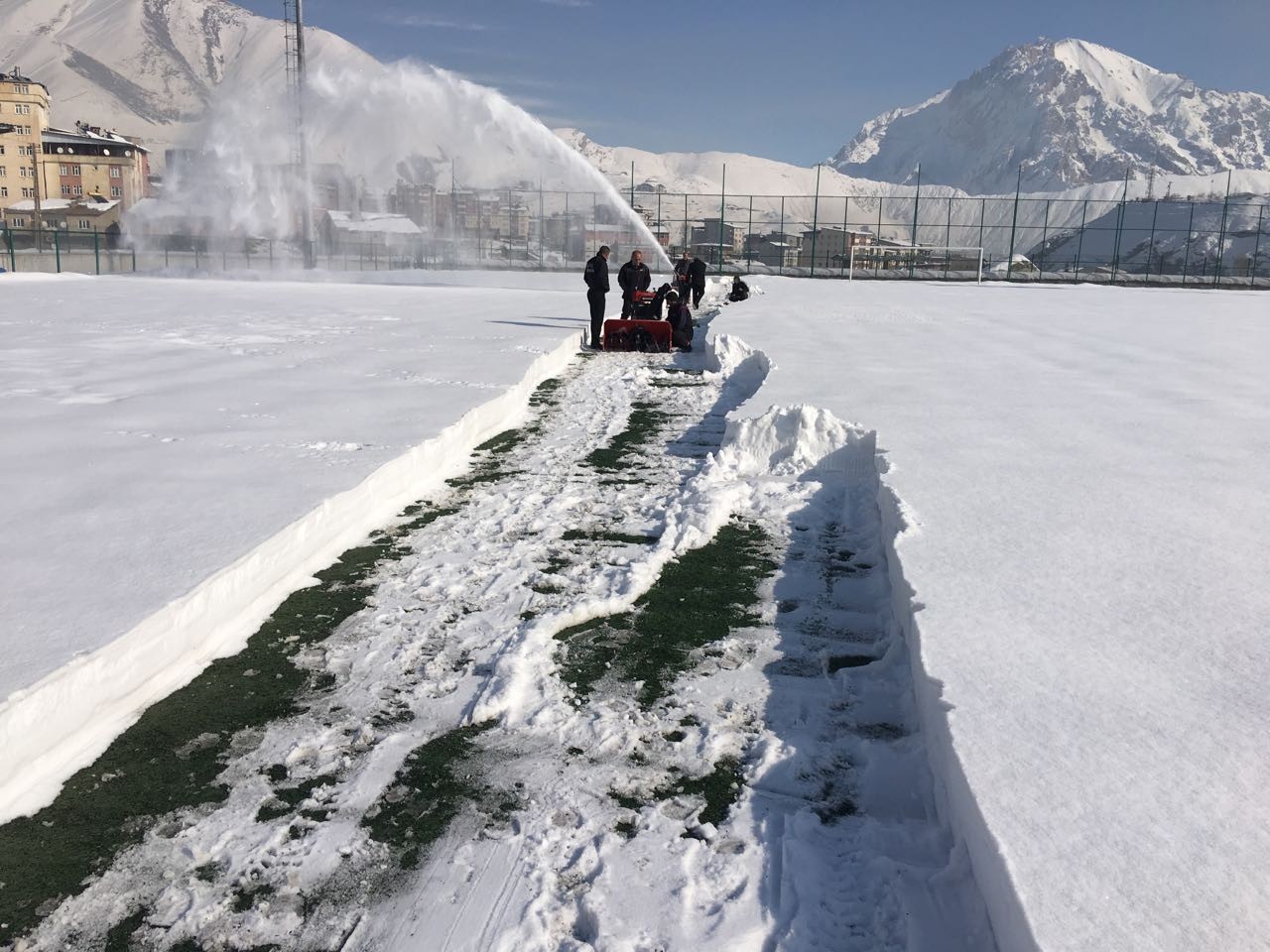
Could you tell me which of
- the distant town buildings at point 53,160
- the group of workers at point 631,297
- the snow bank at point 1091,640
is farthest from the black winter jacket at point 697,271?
the distant town buildings at point 53,160

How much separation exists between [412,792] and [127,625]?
122cm

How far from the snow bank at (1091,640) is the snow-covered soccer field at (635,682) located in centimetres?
1

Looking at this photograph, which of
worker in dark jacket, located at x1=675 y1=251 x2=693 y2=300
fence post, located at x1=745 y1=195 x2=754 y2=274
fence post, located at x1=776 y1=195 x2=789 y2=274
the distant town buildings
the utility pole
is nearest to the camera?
worker in dark jacket, located at x1=675 y1=251 x2=693 y2=300

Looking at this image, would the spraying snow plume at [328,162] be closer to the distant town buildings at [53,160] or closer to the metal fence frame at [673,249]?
the metal fence frame at [673,249]

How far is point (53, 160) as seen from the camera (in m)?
92.2

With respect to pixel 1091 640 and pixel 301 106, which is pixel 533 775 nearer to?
pixel 1091 640

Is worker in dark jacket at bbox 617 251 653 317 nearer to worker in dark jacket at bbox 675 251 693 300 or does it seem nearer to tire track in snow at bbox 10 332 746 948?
worker in dark jacket at bbox 675 251 693 300

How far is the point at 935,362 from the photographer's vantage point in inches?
422

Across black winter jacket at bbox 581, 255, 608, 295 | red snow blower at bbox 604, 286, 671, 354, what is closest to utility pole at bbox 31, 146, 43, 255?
black winter jacket at bbox 581, 255, 608, 295

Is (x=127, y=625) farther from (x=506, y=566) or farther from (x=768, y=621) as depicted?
(x=768, y=621)

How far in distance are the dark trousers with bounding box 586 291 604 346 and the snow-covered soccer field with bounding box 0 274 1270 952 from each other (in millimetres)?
6362

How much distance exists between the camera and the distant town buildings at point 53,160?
87.7m

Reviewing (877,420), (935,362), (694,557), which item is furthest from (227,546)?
(935,362)

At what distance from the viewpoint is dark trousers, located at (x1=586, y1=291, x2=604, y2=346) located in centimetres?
1326
